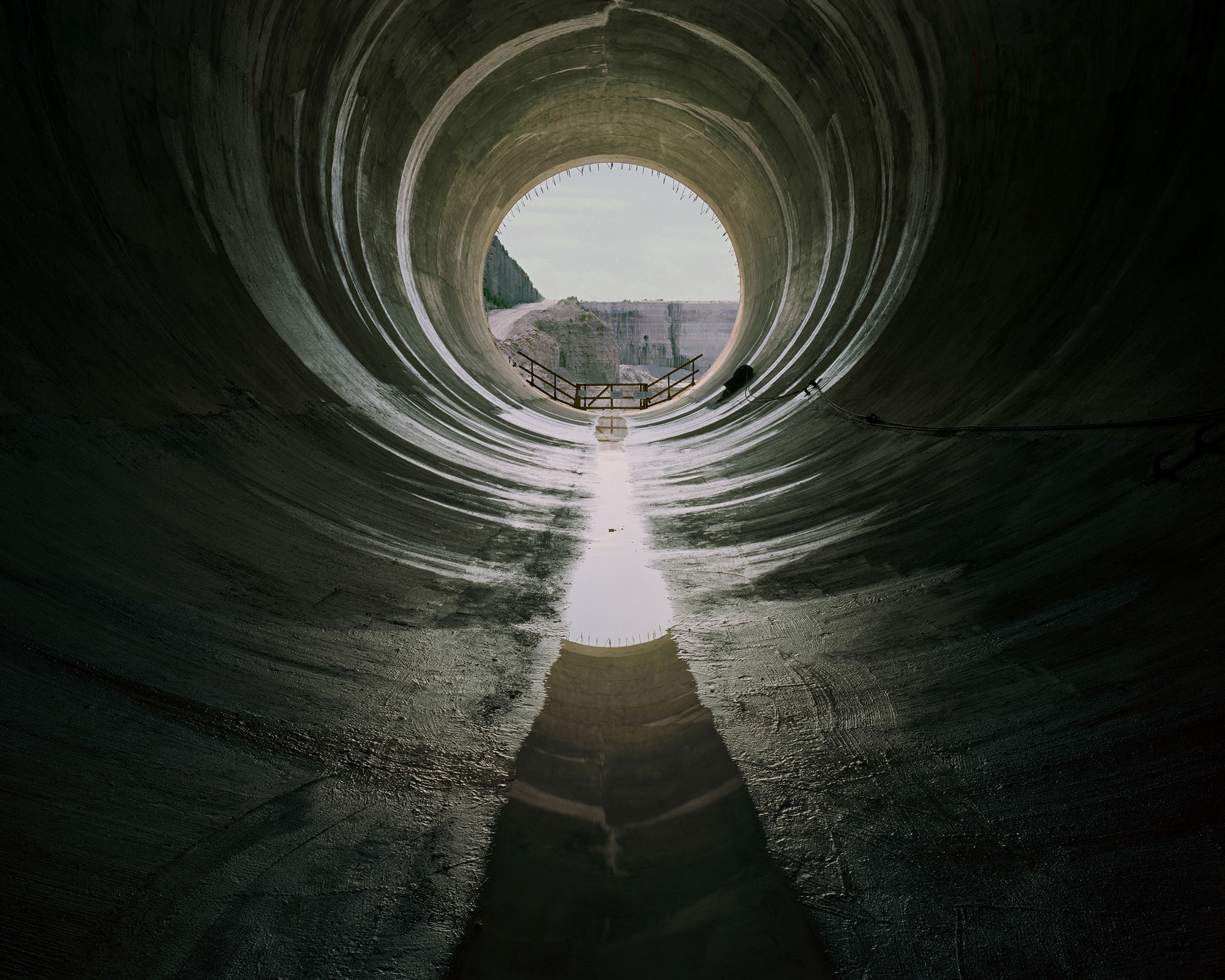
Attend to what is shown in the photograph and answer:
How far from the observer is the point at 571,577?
3.83 m

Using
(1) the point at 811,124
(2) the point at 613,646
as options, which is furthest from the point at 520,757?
(1) the point at 811,124

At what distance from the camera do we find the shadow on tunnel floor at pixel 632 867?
1481 mm

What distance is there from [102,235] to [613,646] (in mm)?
2743

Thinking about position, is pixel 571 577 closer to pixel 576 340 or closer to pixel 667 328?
pixel 576 340

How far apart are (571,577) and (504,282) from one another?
33.6m

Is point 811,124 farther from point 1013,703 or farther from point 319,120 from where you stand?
point 1013,703

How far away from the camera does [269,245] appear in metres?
4.97

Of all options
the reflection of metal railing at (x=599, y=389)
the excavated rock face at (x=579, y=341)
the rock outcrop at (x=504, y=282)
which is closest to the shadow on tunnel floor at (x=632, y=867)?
the reflection of metal railing at (x=599, y=389)

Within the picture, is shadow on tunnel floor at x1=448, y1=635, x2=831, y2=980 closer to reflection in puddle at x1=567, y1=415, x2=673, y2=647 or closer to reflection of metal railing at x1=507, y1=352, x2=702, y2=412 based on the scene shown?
reflection in puddle at x1=567, y1=415, x2=673, y2=647

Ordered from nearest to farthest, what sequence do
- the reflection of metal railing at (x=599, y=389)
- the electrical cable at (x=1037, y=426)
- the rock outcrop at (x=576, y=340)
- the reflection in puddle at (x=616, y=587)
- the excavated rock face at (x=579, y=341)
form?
the electrical cable at (x=1037, y=426) < the reflection in puddle at (x=616, y=587) < the reflection of metal railing at (x=599, y=389) < the rock outcrop at (x=576, y=340) < the excavated rock face at (x=579, y=341)

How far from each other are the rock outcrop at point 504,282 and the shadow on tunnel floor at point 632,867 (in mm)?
31170

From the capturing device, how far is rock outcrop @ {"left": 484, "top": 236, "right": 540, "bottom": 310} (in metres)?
33.5

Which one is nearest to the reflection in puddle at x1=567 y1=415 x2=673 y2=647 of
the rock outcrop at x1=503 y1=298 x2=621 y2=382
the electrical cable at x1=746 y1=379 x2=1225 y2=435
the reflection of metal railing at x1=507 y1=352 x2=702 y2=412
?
the electrical cable at x1=746 y1=379 x2=1225 y2=435

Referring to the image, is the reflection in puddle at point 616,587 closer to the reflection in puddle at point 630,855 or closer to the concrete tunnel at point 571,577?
the concrete tunnel at point 571,577
